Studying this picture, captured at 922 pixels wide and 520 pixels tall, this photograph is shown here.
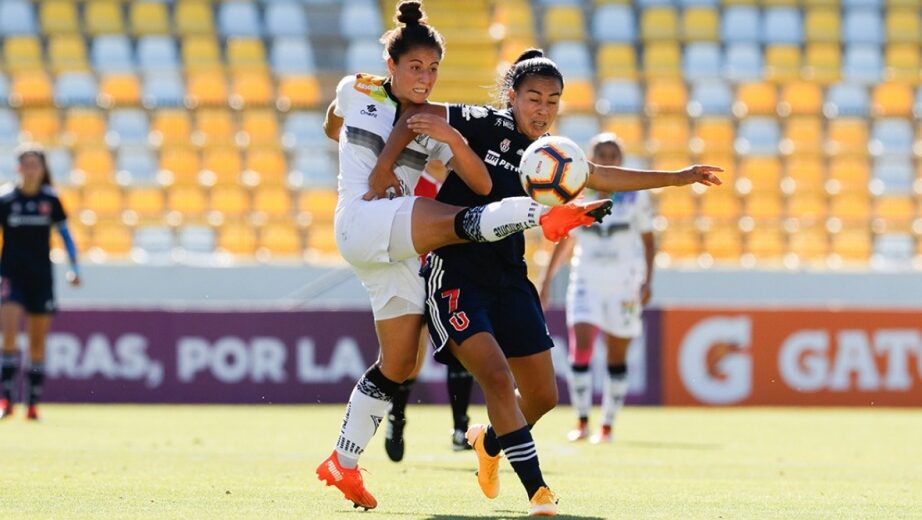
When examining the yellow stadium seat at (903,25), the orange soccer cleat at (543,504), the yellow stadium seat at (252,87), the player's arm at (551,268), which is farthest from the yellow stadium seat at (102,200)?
the orange soccer cleat at (543,504)

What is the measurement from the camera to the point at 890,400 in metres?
16.9

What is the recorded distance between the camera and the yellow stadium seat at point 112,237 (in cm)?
1941

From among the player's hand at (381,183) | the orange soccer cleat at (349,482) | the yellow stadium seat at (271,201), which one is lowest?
the orange soccer cleat at (349,482)

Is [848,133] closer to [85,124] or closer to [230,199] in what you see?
[230,199]

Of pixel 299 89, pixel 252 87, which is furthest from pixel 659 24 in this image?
pixel 252 87

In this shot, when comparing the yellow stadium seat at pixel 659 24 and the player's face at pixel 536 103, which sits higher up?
the yellow stadium seat at pixel 659 24

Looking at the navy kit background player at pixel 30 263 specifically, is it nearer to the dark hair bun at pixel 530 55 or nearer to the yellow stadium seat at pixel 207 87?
the dark hair bun at pixel 530 55

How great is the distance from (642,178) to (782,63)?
17225 millimetres

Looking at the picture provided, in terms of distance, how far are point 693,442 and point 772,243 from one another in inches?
350

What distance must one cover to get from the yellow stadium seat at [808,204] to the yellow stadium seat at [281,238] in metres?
6.57

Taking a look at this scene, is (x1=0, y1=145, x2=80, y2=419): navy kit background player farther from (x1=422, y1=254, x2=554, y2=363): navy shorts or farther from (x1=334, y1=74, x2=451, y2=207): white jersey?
(x1=422, y1=254, x2=554, y2=363): navy shorts

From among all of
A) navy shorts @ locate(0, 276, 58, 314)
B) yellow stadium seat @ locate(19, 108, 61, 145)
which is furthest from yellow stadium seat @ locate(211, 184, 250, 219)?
navy shorts @ locate(0, 276, 58, 314)

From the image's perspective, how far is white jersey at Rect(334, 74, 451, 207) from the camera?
20.8ft

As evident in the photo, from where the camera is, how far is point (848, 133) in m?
21.5
